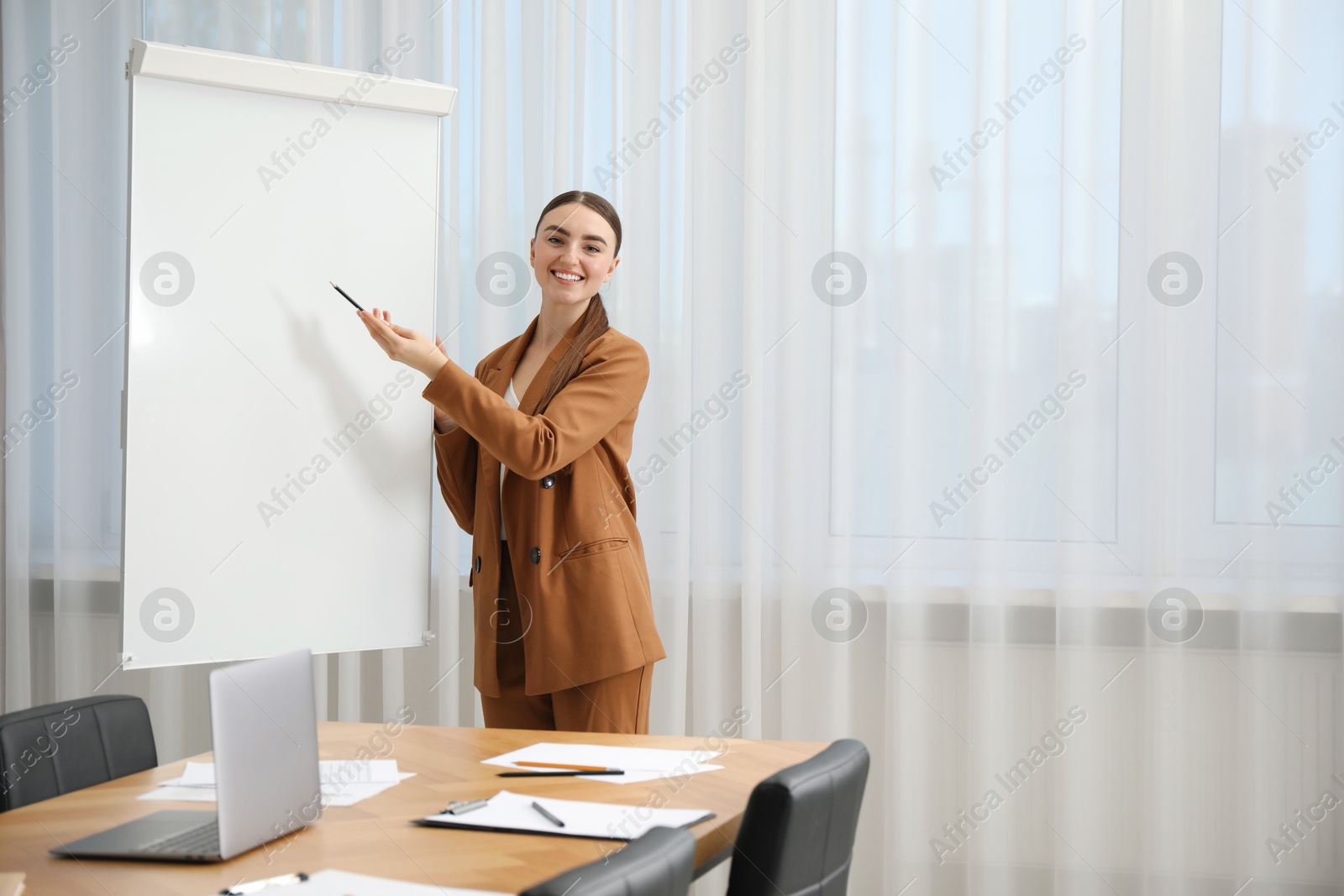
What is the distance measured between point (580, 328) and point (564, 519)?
0.39 meters

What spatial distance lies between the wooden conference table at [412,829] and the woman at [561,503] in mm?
261

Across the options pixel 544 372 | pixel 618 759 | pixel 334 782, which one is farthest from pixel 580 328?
pixel 334 782

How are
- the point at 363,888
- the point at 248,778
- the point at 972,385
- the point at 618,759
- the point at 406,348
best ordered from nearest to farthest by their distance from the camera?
1. the point at 363,888
2. the point at 248,778
3. the point at 618,759
4. the point at 406,348
5. the point at 972,385

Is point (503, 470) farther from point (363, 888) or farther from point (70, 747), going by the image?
point (363, 888)

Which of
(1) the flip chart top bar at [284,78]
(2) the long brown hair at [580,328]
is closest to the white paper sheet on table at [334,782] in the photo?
(2) the long brown hair at [580,328]

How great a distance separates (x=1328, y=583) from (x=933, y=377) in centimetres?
110

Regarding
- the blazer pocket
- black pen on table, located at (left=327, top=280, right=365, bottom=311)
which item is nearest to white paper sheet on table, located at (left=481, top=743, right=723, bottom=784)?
the blazer pocket


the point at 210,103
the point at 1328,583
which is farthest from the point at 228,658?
the point at 1328,583

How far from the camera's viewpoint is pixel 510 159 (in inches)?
120

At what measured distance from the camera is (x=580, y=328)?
217 centimetres

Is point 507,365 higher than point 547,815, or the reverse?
point 507,365

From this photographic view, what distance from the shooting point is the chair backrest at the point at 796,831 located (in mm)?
1104

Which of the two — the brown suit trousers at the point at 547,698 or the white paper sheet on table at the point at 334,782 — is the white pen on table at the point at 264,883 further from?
the brown suit trousers at the point at 547,698

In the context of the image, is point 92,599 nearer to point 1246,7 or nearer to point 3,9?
point 3,9
